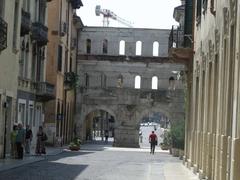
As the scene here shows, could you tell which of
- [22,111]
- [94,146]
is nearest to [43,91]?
[22,111]

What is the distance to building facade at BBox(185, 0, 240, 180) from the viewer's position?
1608 centimetres

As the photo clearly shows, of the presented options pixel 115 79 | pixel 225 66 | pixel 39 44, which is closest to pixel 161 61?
pixel 115 79

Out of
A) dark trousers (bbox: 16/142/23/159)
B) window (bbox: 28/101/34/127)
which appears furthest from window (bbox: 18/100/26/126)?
dark trousers (bbox: 16/142/23/159)

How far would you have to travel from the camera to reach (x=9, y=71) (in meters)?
35.3

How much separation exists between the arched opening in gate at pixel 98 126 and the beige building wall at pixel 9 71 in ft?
119

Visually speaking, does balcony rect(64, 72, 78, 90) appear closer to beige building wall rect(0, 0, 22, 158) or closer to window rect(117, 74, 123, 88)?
window rect(117, 74, 123, 88)

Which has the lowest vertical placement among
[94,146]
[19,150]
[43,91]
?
[94,146]

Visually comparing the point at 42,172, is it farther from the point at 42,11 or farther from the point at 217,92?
the point at 42,11

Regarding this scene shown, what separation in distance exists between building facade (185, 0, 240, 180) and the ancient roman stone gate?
3668 centimetres

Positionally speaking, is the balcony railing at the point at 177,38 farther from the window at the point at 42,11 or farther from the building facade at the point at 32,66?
the window at the point at 42,11

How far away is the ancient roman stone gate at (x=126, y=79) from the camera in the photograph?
69.9 m

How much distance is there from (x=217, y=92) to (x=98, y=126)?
304 feet

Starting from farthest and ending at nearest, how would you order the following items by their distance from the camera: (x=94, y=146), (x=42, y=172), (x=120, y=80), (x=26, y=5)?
(x=120, y=80) → (x=94, y=146) → (x=26, y=5) → (x=42, y=172)

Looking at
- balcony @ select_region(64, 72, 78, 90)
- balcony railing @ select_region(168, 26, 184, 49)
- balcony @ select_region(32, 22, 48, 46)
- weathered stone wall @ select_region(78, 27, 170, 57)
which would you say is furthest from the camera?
weathered stone wall @ select_region(78, 27, 170, 57)
